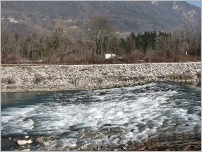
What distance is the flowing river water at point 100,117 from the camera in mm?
11281

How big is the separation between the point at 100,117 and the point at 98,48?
116 feet

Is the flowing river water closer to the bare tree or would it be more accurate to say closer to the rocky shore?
the rocky shore

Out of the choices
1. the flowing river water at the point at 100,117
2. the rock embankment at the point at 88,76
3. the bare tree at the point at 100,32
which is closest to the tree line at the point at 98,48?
the bare tree at the point at 100,32

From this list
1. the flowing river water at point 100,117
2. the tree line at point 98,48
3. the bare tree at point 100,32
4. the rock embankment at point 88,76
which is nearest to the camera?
the flowing river water at point 100,117

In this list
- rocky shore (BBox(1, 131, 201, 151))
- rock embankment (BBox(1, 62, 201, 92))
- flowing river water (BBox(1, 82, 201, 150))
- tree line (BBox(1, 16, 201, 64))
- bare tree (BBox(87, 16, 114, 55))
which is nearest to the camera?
rocky shore (BBox(1, 131, 201, 151))

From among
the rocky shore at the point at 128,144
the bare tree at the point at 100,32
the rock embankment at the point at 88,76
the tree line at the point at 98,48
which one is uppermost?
the bare tree at the point at 100,32

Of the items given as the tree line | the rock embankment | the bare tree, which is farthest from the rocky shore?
the bare tree

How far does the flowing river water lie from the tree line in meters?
14.9

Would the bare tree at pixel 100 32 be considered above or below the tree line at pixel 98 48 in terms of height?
above

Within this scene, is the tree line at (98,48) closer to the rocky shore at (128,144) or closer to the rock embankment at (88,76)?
the rock embankment at (88,76)

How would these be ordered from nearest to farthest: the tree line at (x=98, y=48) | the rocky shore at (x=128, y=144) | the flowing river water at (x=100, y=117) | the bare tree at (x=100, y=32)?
1. the rocky shore at (x=128, y=144)
2. the flowing river water at (x=100, y=117)
3. the tree line at (x=98, y=48)
4. the bare tree at (x=100, y=32)

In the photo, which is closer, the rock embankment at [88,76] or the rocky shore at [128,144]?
the rocky shore at [128,144]

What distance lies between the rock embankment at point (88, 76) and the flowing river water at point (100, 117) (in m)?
3.68

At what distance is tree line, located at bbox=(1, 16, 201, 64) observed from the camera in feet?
120
